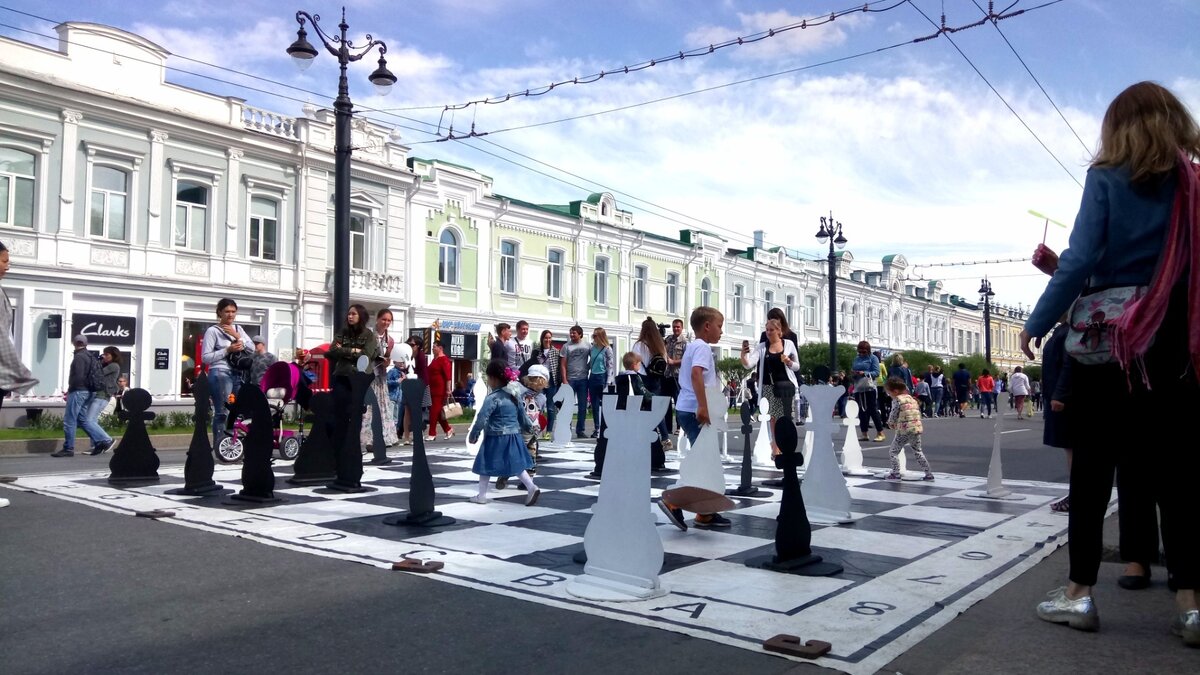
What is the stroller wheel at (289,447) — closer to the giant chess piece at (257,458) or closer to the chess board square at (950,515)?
the giant chess piece at (257,458)

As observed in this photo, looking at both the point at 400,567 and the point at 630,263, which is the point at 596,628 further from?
the point at 630,263

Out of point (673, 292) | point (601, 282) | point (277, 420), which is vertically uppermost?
point (673, 292)

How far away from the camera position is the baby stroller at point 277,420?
10266mm

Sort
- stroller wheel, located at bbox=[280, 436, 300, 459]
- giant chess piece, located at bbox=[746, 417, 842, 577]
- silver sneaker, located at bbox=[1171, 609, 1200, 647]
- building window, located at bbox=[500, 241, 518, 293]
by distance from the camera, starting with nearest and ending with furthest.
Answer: silver sneaker, located at bbox=[1171, 609, 1200, 647]
giant chess piece, located at bbox=[746, 417, 842, 577]
stroller wheel, located at bbox=[280, 436, 300, 459]
building window, located at bbox=[500, 241, 518, 293]

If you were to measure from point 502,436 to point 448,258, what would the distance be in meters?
25.9

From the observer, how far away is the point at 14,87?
Answer: 843 inches

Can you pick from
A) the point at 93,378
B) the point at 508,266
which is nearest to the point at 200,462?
the point at 93,378

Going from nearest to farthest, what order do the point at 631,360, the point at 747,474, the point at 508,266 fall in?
the point at 747,474, the point at 631,360, the point at 508,266

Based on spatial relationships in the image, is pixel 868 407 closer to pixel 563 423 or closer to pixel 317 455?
pixel 563 423

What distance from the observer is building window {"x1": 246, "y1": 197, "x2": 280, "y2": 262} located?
27.2m

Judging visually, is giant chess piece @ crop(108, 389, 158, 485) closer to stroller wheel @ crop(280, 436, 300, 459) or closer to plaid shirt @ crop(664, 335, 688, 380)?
stroller wheel @ crop(280, 436, 300, 459)

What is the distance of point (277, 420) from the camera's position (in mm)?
11367

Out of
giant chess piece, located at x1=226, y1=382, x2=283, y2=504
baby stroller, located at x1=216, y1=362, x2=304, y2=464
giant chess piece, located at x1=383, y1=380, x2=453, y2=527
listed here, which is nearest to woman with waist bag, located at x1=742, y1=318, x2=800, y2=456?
giant chess piece, located at x1=383, y1=380, x2=453, y2=527

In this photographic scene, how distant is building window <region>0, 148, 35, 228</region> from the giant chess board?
51.7 ft
